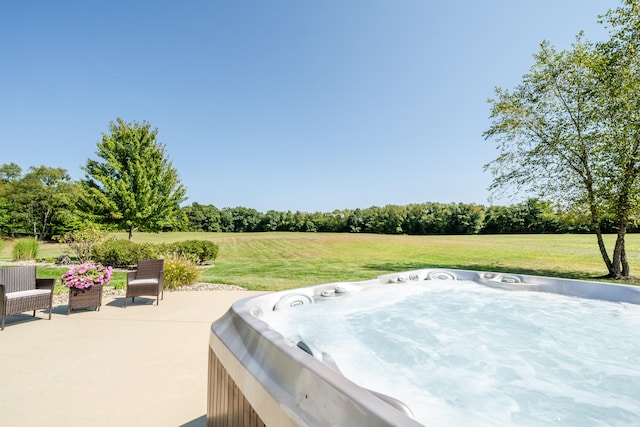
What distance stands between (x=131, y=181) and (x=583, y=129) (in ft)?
50.4

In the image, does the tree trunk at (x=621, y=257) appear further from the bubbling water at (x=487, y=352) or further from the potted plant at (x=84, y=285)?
the potted plant at (x=84, y=285)

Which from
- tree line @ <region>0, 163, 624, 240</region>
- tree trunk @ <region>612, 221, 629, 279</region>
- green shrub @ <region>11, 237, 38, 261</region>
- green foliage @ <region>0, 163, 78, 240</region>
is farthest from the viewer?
tree line @ <region>0, 163, 624, 240</region>

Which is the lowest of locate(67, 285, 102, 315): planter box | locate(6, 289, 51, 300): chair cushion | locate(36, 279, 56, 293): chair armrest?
locate(67, 285, 102, 315): planter box

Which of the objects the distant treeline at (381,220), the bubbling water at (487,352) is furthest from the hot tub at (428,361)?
the distant treeline at (381,220)

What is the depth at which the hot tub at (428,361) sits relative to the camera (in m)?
1.04

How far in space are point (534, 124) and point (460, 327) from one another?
30.7ft

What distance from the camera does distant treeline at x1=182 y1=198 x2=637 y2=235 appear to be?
→ 32.8 m

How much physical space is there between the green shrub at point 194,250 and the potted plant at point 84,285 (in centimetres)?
454

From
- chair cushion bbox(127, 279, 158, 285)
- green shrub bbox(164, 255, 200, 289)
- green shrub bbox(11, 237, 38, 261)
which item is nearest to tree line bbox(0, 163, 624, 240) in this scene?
green shrub bbox(11, 237, 38, 261)

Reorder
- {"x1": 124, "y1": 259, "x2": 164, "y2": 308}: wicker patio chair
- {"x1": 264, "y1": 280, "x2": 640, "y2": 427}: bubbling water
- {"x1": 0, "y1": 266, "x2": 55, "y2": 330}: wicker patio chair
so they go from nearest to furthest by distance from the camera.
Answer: {"x1": 264, "y1": 280, "x2": 640, "y2": 427}: bubbling water < {"x1": 0, "y1": 266, "x2": 55, "y2": 330}: wicker patio chair < {"x1": 124, "y1": 259, "x2": 164, "y2": 308}: wicker patio chair

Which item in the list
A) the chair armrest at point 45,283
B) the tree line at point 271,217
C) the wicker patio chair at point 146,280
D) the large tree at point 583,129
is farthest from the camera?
the tree line at point 271,217

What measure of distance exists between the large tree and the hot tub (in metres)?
6.38

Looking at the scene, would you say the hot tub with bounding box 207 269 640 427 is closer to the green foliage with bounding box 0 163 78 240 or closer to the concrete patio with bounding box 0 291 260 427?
the concrete patio with bounding box 0 291 260 427

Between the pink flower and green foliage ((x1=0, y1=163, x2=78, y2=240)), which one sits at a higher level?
green foliage ((x1=0, y1=163, x2=78, y2=240))
